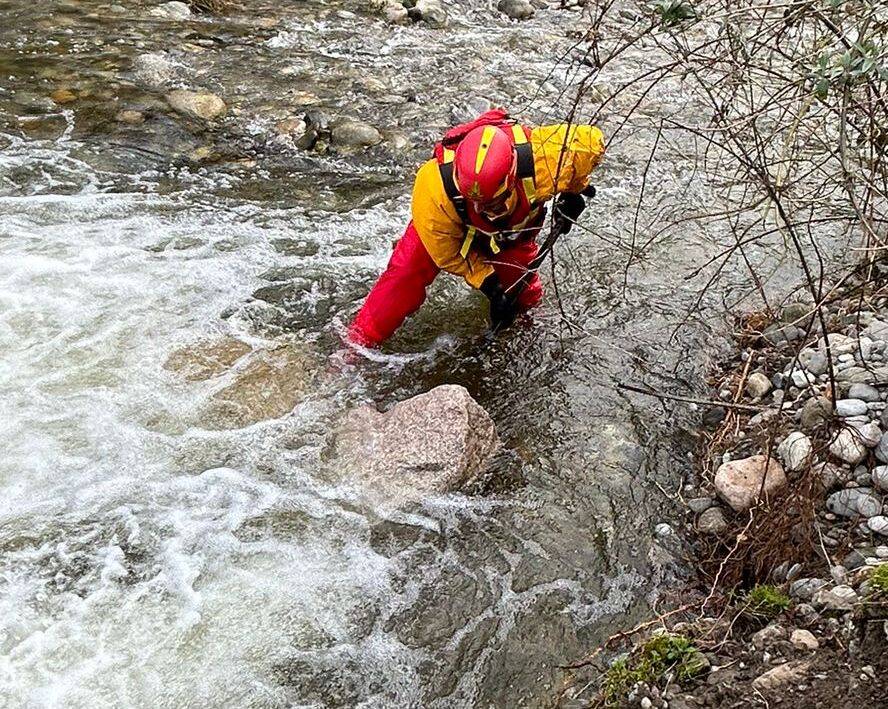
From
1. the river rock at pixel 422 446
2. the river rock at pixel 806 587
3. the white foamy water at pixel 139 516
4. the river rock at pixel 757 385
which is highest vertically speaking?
the river rock at pixel 757 385

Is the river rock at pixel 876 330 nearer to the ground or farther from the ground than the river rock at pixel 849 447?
farther from the ground

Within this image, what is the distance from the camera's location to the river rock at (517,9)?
9422 mm

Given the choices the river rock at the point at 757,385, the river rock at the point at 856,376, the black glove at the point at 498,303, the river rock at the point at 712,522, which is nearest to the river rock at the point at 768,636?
the river rock at the point at 712,522

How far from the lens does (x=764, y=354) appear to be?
4688 mm

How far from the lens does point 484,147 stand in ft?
13.1

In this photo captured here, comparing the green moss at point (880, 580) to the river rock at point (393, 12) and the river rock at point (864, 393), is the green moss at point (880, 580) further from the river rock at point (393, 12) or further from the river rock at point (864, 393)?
the river rock at point (393, 12)

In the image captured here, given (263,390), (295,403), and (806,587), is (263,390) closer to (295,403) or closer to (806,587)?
(295,403)

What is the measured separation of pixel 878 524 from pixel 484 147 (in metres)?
2.30

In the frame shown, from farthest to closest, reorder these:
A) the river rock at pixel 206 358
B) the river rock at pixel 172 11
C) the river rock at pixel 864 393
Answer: the river rock at pixel 172 11
the river rock at pixel 206 358
the river rock at pixel 864 393

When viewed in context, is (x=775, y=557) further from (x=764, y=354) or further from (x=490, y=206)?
(x=490, y=206)

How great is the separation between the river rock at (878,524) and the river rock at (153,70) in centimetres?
653

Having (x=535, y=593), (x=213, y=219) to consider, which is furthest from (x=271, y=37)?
(x=535, y=593)

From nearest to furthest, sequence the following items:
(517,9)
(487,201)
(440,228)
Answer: (487,201), (440,228), (517,9)

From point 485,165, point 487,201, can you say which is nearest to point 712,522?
point 487,201
